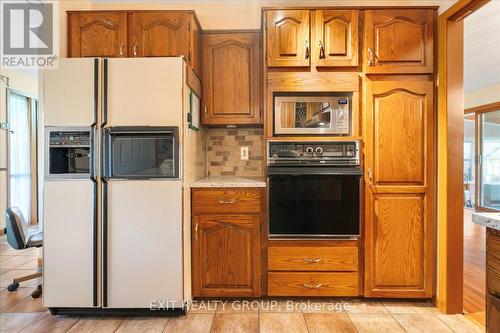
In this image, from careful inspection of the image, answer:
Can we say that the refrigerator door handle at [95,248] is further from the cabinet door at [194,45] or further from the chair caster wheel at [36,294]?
the cabinet door at [194,45]

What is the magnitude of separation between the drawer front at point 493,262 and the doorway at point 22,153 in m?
5.12

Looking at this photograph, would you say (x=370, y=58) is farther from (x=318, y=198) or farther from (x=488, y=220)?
(x=488, y=220)

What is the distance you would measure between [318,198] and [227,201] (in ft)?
2.22

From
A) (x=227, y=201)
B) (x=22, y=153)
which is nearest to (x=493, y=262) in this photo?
(x=227, y=201)

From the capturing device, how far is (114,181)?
Answer: 6.16 feet

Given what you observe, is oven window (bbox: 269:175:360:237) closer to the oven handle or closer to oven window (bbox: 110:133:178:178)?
the oven handle

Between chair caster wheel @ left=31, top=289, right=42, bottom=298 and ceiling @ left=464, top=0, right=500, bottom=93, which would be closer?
chair caster wheel @ left=31, top=289, right=42, bottom=298

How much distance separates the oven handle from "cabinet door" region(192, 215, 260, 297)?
0.38m

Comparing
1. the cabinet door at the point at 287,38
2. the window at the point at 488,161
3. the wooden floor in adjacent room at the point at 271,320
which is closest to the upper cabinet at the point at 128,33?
the cabinet door at the point at 287,38

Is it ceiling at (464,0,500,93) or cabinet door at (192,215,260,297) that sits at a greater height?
ceiling at (464,0,500,93)

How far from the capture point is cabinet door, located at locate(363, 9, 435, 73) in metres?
2.05

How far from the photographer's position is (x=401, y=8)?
6.72 feet

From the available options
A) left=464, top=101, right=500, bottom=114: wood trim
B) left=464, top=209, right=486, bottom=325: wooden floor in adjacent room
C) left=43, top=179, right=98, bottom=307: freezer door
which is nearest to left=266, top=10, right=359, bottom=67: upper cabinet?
left=43, top=179, right=98, bottom=307: freezer door

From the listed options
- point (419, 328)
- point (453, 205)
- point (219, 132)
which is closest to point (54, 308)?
point (219, 132)
